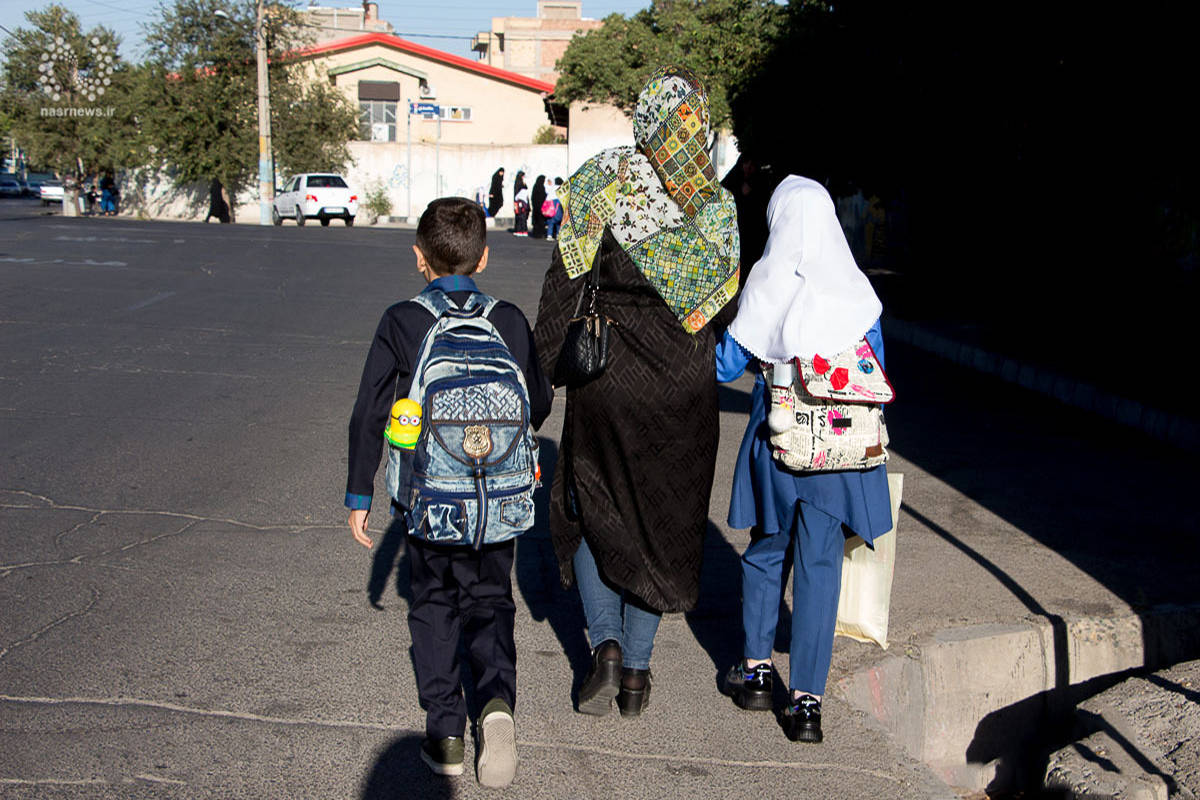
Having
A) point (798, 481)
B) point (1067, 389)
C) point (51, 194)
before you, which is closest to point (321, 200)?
point (51, 194)

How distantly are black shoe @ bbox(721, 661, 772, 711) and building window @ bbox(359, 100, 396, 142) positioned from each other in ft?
174

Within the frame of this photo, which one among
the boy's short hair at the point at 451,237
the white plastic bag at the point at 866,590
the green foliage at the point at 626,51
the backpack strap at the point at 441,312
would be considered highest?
the green foliage at the point at 626,51

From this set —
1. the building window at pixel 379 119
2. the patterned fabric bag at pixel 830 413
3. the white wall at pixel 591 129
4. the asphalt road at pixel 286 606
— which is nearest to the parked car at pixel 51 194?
the building window at pixel 379 119

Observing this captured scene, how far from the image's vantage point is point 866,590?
14.3 feet

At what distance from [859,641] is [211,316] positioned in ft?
34.4

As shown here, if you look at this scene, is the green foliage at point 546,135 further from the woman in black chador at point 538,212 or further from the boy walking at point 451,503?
the boy walking at point 451,503

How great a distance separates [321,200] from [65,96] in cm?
1823

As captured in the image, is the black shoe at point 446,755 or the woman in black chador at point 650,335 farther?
the woman in black chador at point 650,335

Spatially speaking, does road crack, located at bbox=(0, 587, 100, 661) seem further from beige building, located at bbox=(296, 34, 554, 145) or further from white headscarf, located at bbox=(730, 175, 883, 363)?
beige building, located at bbox=(296, 34, 554, 145)

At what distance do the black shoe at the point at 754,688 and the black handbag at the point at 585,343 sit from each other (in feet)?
3.85

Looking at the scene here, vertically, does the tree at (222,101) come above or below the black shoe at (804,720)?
above

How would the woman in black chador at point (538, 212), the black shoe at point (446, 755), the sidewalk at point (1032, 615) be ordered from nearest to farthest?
the black shoe at point (446, 755) → the sidewalk at point (1032, 615) → the woman in black chador at point (538, 212)

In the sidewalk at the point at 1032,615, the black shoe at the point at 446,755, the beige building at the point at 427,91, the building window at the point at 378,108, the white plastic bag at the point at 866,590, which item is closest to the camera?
the black shoe at the point at 446,755

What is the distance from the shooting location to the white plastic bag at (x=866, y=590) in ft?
14.0
